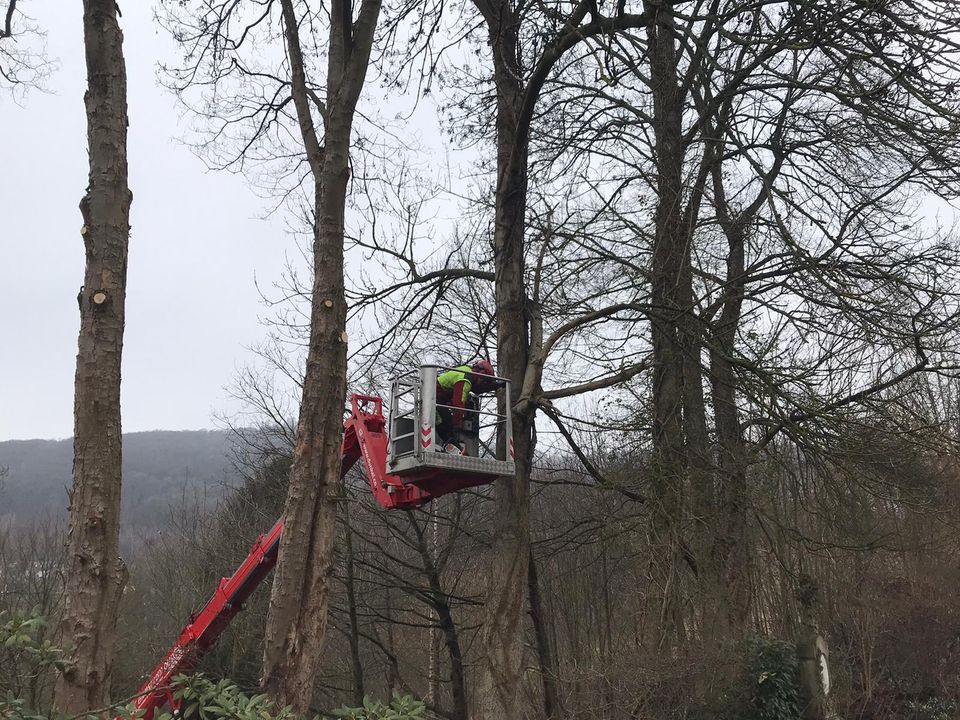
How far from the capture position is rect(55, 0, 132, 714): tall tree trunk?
5.70 meters

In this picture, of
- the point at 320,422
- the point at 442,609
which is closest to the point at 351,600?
the point at 442,609

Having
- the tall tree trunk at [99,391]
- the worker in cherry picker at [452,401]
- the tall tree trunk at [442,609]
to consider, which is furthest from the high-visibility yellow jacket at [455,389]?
the tall tree trunk at [442,609]

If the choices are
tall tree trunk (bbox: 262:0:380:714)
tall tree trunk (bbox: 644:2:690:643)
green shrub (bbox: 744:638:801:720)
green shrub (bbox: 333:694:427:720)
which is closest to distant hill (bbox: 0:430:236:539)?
tall tree trunk (bbox: 644:2:690:643)

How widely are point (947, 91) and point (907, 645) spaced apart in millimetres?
14811

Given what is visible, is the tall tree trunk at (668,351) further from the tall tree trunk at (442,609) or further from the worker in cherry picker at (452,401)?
the tall tree trunk at (442,609)

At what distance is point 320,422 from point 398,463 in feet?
3.68

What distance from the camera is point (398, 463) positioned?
877 cm

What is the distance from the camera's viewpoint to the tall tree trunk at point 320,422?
7.38 m

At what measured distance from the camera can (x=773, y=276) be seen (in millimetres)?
10258

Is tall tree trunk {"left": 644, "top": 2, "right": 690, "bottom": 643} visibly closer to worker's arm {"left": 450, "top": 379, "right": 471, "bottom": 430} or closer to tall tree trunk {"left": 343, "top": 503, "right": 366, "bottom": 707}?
worker's arm {"left": 450, "top": 379, "right": 471, "bottom": 430}

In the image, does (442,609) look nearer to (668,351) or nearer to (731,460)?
(731,460)

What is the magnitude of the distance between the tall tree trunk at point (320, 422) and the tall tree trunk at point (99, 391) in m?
1.75

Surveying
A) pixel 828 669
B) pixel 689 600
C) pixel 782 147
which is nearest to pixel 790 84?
pixel 782 147

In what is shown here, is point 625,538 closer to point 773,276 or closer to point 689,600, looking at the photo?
point 689,600
